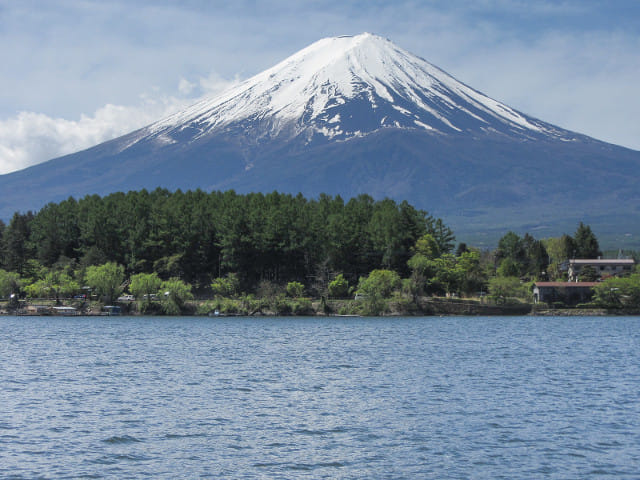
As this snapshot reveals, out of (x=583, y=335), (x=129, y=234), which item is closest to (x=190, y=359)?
(x=583, y=335)

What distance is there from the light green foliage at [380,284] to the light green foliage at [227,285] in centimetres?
1234

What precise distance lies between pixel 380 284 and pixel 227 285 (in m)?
15.1

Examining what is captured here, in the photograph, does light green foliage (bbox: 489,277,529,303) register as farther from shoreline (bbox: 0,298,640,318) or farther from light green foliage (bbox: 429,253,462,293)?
light green foliage (bbox: 429,253,462,293)

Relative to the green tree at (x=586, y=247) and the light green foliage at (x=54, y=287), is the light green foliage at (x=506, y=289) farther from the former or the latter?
the light green foliage at (x=54, y=287)

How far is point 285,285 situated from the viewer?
8244cm

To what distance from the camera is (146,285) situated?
259 feet

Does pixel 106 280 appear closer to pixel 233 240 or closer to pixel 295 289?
pixel 233 240

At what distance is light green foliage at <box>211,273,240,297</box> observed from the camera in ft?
264

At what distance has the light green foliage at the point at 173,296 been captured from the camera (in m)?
78.1

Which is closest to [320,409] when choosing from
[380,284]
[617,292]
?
[380,284]

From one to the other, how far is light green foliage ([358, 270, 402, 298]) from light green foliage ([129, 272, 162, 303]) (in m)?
19.7

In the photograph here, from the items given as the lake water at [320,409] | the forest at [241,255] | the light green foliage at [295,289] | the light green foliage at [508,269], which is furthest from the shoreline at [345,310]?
the lake water at [320,409]

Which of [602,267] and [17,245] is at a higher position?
[17,245]

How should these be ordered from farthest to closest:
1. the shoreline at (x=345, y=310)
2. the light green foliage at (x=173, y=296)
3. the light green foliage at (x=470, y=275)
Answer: the light green foliage at (x=470, y=275), the light green foliage at (x=173, y=296), the shoreline at (x=345, y=310)
